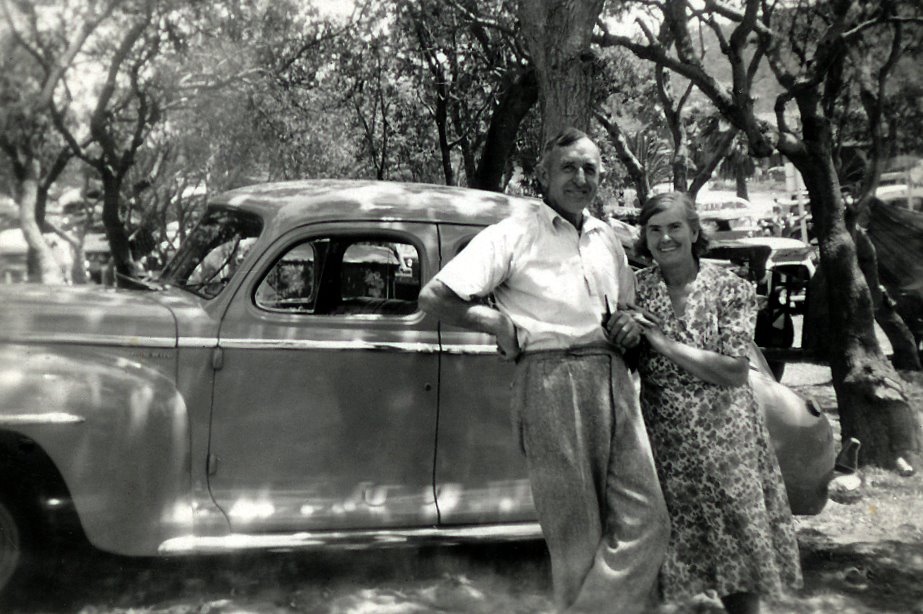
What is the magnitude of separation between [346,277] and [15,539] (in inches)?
67.1

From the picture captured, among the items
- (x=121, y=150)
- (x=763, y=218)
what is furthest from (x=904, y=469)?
(x=763, y=218)

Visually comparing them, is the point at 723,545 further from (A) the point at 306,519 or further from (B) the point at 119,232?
(B) the point at 119,232

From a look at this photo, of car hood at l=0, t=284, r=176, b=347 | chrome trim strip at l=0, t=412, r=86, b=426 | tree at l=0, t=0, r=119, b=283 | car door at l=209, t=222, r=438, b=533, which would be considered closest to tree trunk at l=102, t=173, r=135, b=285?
tree at l=0, t=0, r=119, b=283

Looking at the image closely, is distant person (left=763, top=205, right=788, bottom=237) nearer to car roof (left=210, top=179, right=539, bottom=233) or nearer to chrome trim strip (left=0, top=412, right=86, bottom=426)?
car roof (left=210, top=179, right=539, bottom=233)

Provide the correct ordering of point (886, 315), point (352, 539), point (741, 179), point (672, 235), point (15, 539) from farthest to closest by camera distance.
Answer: point (741, 179)
point (886, 315)
point (352, 539)
point (15, 539)
point (672, 235)

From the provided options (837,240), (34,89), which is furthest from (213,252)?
(34,89)

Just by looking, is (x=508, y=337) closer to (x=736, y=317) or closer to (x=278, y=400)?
(x=736, y=317)

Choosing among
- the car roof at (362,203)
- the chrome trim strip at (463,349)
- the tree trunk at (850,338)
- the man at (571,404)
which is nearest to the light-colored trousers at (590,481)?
the man at (571,404)

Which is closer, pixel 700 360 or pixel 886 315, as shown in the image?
pixel 700 360

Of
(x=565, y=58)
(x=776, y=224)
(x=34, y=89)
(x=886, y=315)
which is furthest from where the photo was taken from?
(x=776, y=224)

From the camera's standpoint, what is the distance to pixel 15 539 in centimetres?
354

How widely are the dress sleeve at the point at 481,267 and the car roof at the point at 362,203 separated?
1227mm

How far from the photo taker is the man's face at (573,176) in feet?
9.96

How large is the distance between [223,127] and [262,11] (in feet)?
11.1
